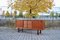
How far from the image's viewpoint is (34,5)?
14164 mm

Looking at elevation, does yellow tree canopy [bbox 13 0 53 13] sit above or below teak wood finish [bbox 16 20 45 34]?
above

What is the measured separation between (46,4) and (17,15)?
3.01m

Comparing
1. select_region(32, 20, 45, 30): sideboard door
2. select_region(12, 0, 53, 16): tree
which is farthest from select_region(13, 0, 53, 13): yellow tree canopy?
select_region(32, 20, 45, 30): sideboard door

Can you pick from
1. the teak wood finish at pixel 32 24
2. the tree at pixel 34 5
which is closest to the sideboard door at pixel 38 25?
the teak wood finish at pixel 32 24

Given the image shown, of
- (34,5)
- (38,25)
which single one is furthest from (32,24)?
(34,5)

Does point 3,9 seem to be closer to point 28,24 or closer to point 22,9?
point 22,9

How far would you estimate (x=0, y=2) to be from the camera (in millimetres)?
16938

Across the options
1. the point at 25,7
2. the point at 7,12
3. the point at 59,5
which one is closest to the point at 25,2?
the point at 25,7

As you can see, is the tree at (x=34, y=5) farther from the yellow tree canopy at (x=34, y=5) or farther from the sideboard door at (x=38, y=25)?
the sideboard door at (x=38, y=25)

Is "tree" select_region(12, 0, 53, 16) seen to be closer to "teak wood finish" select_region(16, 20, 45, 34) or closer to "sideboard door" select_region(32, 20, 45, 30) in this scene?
"teak wood finish" select_region(16, 20, 45, 34)

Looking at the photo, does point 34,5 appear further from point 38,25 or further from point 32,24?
point 38,25

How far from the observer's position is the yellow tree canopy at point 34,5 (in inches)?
555

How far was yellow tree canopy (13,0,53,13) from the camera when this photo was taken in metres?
14.1

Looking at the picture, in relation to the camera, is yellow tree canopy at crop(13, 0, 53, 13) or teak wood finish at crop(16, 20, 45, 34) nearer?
teak wood finish at crop(16, 20, 45, 34)
